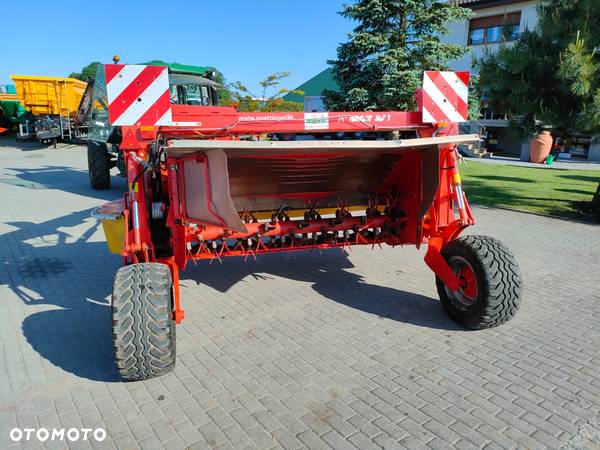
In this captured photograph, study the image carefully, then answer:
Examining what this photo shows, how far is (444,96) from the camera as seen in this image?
13.4 ft

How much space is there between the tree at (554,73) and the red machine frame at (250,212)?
4.96m

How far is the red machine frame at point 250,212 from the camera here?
3562mm

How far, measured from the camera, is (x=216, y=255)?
13.2 ft

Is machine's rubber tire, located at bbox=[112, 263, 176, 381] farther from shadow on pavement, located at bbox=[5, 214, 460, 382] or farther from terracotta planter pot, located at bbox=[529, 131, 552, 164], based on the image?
terracotta planter pot, located at bbox=[529, 131, 552, 164]

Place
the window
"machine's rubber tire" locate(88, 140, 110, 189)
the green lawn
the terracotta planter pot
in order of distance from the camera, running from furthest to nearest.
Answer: the window, the terracotta planter pot, "machine's rubber tire" locate(88, 140, 110, 189), the green lawn

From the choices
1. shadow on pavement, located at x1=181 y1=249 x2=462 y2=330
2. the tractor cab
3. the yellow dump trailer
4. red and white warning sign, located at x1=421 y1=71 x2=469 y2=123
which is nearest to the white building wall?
the tractor cab

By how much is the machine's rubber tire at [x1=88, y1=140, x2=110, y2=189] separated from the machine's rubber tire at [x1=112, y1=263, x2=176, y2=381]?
29.5 ft

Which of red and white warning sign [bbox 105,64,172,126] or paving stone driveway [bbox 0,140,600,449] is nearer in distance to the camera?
paving stone driveway [bbox 0,140,600,449]

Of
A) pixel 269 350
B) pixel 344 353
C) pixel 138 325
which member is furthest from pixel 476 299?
pixel 138 325

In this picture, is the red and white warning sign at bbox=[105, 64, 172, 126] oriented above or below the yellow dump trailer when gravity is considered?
below

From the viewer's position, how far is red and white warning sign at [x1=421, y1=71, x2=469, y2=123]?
4043 mm

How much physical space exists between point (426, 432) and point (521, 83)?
783cm

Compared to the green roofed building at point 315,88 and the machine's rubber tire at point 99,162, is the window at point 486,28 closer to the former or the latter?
the green roofed building at point 315,88

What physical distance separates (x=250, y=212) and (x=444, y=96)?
2.09 m
